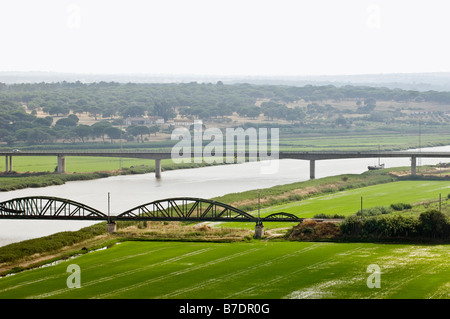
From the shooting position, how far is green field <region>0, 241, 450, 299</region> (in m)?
37.1

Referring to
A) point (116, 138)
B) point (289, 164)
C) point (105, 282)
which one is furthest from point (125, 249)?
point (116, 138)

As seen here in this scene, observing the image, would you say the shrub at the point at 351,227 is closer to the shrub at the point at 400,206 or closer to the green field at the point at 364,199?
the green field at the point at 364,199

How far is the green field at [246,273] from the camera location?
1459 inches

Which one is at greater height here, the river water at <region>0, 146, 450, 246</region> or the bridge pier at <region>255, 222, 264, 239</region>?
the bridge pier at <region>255, 222, 264, 239</region>

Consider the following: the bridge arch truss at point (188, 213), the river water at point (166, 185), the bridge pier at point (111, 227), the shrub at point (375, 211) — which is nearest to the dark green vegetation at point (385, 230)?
the bridge arch truss at point (188, 213)

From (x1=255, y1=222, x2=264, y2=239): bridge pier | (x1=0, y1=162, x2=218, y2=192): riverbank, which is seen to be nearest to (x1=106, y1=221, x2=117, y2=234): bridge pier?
(x1=255, y1=222, x2=264, y2=239): bridge pier

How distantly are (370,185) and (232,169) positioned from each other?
26427mm

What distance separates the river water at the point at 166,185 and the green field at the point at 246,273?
11.3m

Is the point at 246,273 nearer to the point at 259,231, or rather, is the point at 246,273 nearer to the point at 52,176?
the point at 259,231

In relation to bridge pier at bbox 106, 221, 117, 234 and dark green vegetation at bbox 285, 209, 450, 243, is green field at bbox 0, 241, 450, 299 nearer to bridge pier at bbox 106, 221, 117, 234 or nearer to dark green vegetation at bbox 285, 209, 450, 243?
dark green vegetation at bbox 285, 209, 450, 243

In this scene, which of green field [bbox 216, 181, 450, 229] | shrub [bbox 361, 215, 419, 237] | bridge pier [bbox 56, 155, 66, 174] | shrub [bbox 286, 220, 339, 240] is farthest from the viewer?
bridge pier [bbox 56, 155, 66, 174]

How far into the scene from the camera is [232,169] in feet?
358

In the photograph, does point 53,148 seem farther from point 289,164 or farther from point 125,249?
point 125,249

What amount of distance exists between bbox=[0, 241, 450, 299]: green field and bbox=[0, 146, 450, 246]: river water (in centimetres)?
1126
